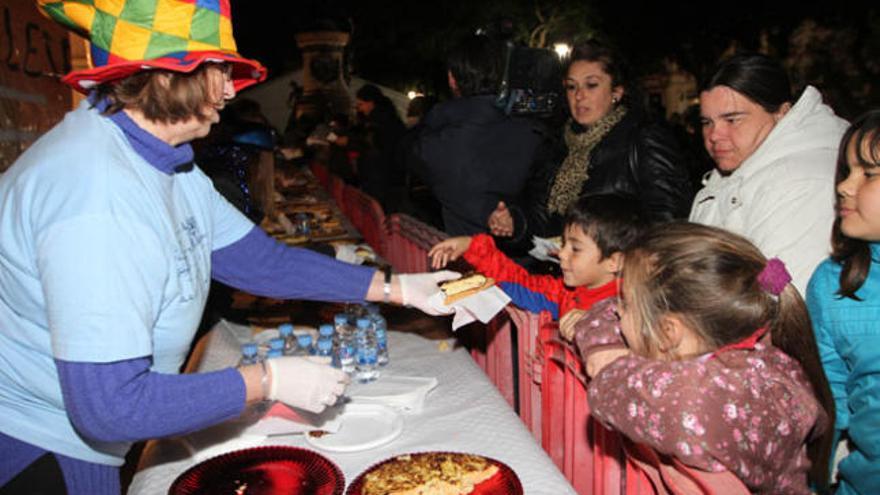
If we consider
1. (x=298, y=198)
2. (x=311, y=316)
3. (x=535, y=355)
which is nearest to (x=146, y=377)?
(x=535, y=355)

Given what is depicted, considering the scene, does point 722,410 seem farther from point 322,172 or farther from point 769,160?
point 322,172

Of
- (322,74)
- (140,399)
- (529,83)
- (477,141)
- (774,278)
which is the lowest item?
(140,399)

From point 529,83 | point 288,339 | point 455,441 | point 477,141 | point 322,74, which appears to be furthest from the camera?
point 322,74

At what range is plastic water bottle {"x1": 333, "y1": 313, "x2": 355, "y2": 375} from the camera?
8.40 ft

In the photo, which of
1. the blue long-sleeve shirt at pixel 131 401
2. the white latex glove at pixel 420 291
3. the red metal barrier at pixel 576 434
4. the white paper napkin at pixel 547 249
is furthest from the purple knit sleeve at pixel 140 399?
the white paper napkin at pixel 547 249

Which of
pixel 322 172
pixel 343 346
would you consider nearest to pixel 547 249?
pixel 343 346

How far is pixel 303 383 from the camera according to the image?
5.69 feet

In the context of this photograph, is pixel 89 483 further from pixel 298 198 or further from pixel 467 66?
pixel 298 198

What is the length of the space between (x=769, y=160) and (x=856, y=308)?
737 millimetres

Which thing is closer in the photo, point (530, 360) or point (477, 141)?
point (530, 360)

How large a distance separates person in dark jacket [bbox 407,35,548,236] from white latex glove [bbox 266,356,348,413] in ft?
7.34

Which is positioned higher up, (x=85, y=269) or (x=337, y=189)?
(x=85, y=269)

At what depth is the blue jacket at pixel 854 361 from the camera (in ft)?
6.47

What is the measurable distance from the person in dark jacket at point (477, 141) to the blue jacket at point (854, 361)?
77.5 inches
